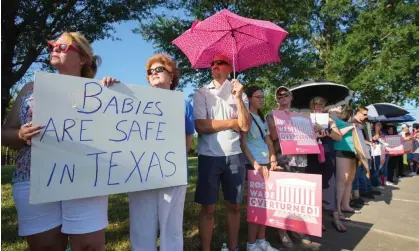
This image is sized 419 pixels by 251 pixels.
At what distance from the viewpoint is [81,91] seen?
1909 millimetres

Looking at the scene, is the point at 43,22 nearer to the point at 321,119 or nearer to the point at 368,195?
the point at 321,119

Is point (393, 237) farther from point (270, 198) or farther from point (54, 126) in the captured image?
point (54, 126)

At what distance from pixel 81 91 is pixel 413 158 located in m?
12.8

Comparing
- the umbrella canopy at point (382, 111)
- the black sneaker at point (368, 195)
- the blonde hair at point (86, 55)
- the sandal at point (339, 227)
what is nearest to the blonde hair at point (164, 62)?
the blonde hair at point (86, 55)

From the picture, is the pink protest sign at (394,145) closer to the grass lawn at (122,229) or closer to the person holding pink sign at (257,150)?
the grass lawn at (122,229)

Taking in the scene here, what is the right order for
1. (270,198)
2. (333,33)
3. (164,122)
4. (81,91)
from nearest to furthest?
(81,91), (164,122), (270,198), (333,33)

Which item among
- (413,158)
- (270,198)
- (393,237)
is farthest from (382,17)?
(270,198)

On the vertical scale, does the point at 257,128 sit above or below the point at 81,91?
below

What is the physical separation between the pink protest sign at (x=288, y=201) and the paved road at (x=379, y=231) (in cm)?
90

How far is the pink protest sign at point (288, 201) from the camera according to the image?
274 centimetres

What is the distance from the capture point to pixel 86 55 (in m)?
2.02

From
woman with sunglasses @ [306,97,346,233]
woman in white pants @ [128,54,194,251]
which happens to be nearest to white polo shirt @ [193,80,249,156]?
woman in white pants @ [128,54,194,251]

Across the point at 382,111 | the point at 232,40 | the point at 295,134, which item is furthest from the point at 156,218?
the point at 382,111

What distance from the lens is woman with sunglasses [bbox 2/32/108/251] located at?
5.71 feet
